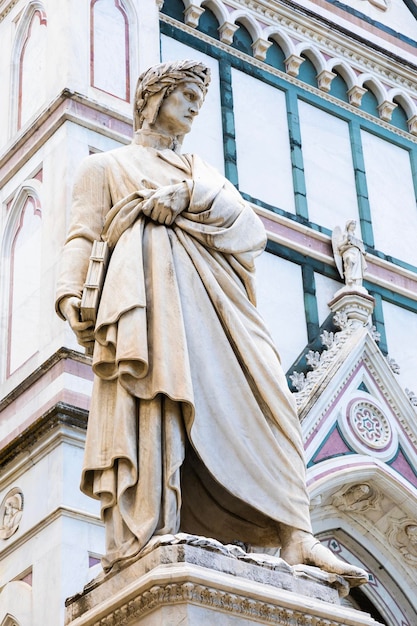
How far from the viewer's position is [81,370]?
28.8 ft

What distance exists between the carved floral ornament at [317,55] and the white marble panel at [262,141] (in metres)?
0.36

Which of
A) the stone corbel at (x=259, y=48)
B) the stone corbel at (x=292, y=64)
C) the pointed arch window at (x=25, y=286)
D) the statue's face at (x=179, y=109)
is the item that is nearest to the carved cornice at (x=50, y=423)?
the pointed arch window at (x=25, y=286)

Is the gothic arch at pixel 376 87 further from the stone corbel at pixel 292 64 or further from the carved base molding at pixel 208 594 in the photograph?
the carved base molding at pixel 208 594

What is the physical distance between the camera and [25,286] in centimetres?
977

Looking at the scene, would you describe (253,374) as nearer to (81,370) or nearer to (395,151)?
(81,370)

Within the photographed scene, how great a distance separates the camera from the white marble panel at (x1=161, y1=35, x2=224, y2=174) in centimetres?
1115

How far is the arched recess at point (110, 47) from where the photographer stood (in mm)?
10438

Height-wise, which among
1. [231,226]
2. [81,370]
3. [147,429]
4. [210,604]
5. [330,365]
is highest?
[330,365]

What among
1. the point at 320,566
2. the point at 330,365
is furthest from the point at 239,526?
the point at 330,365

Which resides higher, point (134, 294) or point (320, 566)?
point (134, 294)

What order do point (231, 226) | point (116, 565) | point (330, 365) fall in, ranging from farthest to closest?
point (330, 365) < point (231, 226) < point (116, 565)

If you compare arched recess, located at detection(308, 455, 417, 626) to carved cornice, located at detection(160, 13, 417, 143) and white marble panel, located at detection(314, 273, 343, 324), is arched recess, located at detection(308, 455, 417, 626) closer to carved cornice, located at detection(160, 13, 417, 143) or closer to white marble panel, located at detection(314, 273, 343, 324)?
white marble panel, located at detection(314, 273, 343, 324)

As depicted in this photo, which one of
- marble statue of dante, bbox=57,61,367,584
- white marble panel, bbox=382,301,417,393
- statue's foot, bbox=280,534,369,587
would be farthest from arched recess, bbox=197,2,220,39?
statue's foot, bbox=280,534,369,587

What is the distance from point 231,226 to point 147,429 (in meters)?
0.90
